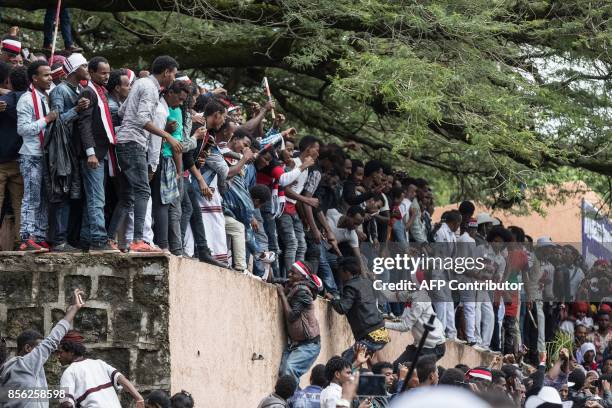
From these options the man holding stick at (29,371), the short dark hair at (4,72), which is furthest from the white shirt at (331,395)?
the short dark hair at (4,72)

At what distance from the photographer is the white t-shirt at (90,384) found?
898cm

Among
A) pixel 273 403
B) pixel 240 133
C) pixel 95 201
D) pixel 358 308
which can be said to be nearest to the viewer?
pixel 273 403

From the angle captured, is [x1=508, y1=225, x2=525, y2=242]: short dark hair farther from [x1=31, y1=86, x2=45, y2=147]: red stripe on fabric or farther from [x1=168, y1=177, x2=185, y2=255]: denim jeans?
[x1=31, y1=86, x2=45, y2=147]: red stripe on fabric

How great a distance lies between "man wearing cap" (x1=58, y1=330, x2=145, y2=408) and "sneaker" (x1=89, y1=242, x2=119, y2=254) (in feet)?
3.03

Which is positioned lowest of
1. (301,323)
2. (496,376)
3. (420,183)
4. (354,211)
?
(496,376)

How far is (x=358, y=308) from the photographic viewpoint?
13820 millimetres

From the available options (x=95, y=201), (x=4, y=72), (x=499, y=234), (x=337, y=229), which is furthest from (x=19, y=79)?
(x=499, y=234)

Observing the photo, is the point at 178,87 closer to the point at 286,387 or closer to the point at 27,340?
the point at 286,387

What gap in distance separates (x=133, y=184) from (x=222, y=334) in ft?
5.94

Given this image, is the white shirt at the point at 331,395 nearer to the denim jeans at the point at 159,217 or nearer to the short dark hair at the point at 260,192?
the denim jeans at the point at 159,217

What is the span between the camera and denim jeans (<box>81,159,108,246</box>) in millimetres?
10227

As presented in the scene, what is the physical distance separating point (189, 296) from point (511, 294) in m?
9.56

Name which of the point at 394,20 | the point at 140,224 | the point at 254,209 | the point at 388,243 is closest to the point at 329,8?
the point at 394,20

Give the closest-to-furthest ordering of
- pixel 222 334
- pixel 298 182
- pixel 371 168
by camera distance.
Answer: pixel 222 334 → pixel 298 182 → pixel 371 168
